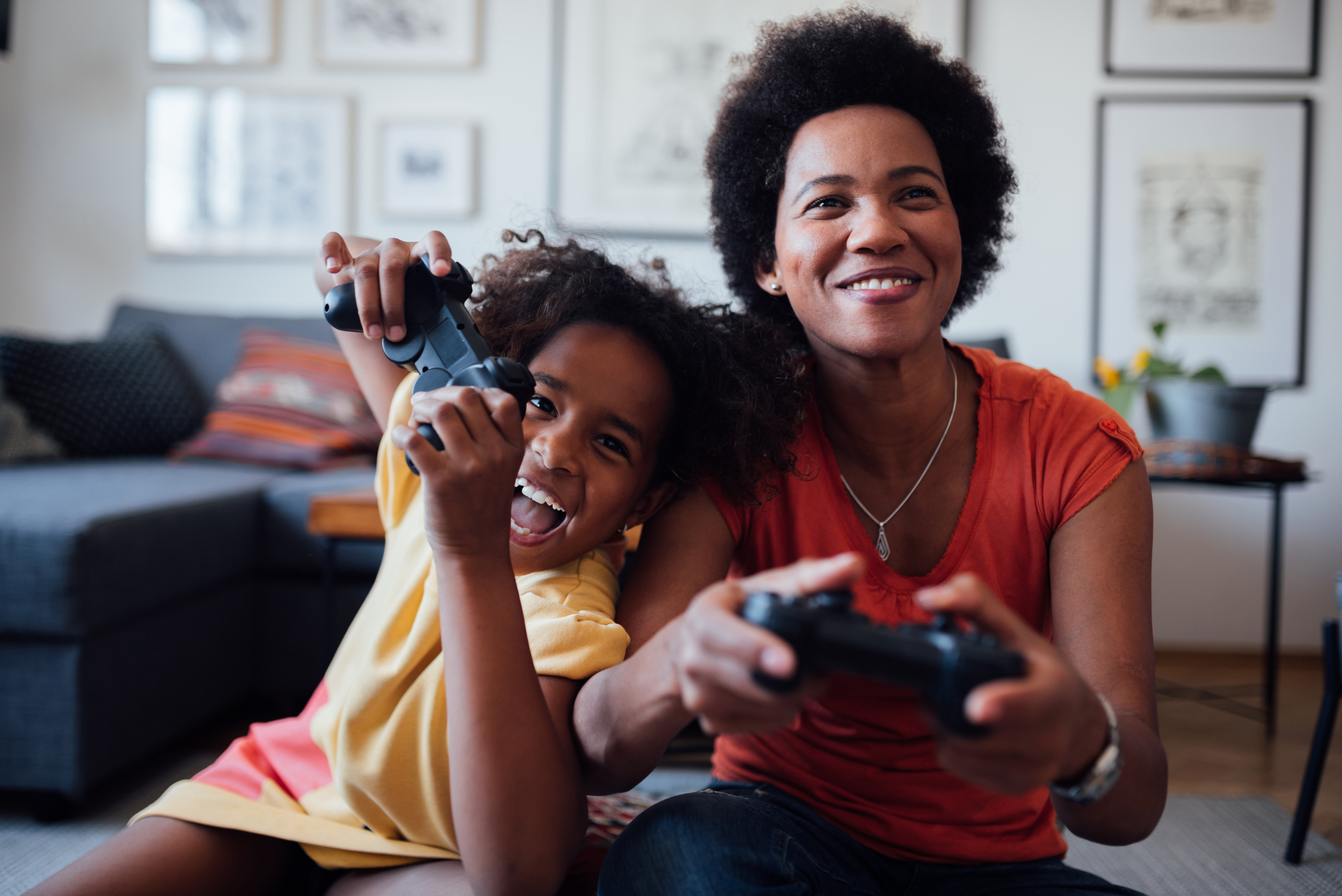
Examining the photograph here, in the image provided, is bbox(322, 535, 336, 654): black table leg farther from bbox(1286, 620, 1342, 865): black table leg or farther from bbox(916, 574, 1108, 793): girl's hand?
bbox(1286, 620, 1342, 865): black table leg

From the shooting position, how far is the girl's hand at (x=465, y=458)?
2.06 feet

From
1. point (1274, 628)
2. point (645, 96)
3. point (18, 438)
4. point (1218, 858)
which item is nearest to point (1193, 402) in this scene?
point (1274, 628)

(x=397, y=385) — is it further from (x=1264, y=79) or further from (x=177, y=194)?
(x=1264, y=79)

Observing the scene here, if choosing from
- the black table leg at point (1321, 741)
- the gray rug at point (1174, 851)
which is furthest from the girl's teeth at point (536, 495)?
the black table leg at point (1321, 741)

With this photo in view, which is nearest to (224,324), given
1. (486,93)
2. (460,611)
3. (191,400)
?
(191,400)

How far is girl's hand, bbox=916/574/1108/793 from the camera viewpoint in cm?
45

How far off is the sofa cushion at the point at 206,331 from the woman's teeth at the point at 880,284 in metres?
2.17

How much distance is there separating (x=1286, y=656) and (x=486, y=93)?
306 cm

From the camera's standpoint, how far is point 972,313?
3.01 metres

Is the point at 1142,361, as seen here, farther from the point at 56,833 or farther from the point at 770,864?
the point at 56,833

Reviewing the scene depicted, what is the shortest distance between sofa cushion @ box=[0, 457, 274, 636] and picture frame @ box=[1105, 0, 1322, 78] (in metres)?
2.82

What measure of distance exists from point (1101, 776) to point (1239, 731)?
205 cm

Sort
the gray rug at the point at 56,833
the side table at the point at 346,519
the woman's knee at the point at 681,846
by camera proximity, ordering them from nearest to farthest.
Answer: the woman's knee at the point at 681,846 → the gray rug at the point at 56,833 → the side table at the point at 346,519

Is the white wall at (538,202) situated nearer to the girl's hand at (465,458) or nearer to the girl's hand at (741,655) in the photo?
the girl's hand at (465,458)
